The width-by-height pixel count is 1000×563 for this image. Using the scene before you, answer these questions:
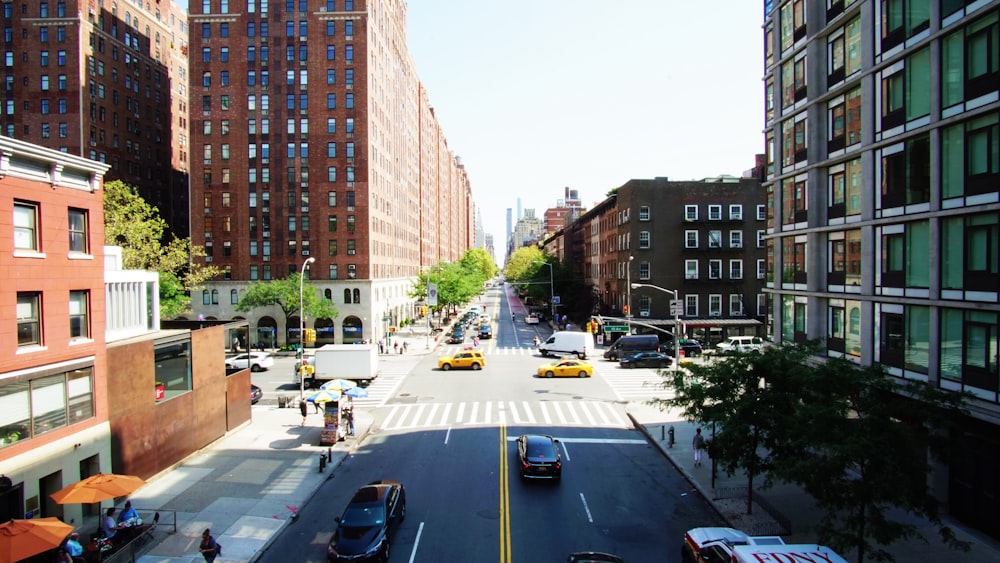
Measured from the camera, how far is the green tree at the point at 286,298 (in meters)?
59.9

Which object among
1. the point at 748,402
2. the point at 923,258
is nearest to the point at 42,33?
Result: the point at 748,402

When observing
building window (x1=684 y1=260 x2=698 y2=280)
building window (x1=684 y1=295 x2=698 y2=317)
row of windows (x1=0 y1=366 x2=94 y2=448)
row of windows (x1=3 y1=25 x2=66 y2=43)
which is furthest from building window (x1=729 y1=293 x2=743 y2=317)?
row of windows (x1=3 y1=25 x2=66 y2=43)

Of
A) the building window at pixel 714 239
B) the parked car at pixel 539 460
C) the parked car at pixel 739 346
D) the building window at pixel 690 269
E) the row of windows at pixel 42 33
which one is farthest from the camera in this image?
the row of windows at pixel 42 33

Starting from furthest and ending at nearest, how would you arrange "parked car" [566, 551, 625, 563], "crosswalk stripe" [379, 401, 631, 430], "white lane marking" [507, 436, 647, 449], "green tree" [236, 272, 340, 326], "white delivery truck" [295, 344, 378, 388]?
"green tree" [236, 272, 340, 326]
"white delivery truck" [295, 344, 378, 388]
"crosswalk stripe" [379, 401, 631, 430]
"white lane marking" [507, 436, 647, 449]
"parked car" [566, 551, 625, 563]

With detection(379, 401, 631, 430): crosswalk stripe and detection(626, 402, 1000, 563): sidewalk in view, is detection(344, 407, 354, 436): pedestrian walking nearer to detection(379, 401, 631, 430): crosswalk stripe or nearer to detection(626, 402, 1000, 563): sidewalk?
detection(379, 401, 631, 430): crosswalk stripe

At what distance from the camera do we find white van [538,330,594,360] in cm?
5544

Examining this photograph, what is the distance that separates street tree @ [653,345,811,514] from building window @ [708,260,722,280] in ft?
151

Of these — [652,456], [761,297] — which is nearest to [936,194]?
[652,456]

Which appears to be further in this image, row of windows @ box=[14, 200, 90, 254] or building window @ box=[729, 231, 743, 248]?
building window @ box=[729, 231, 743, 248]

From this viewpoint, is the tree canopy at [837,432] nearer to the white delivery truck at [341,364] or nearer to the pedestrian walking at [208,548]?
the pedestrian walking at [208,548]

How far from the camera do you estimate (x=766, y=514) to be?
1945 cm

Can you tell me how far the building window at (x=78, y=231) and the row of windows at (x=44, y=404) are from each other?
393 cm

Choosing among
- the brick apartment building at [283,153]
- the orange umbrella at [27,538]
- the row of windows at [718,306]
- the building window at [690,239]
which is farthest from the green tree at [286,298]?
the orange umbrella at [27,538]

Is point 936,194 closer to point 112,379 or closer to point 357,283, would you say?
point 112,379
